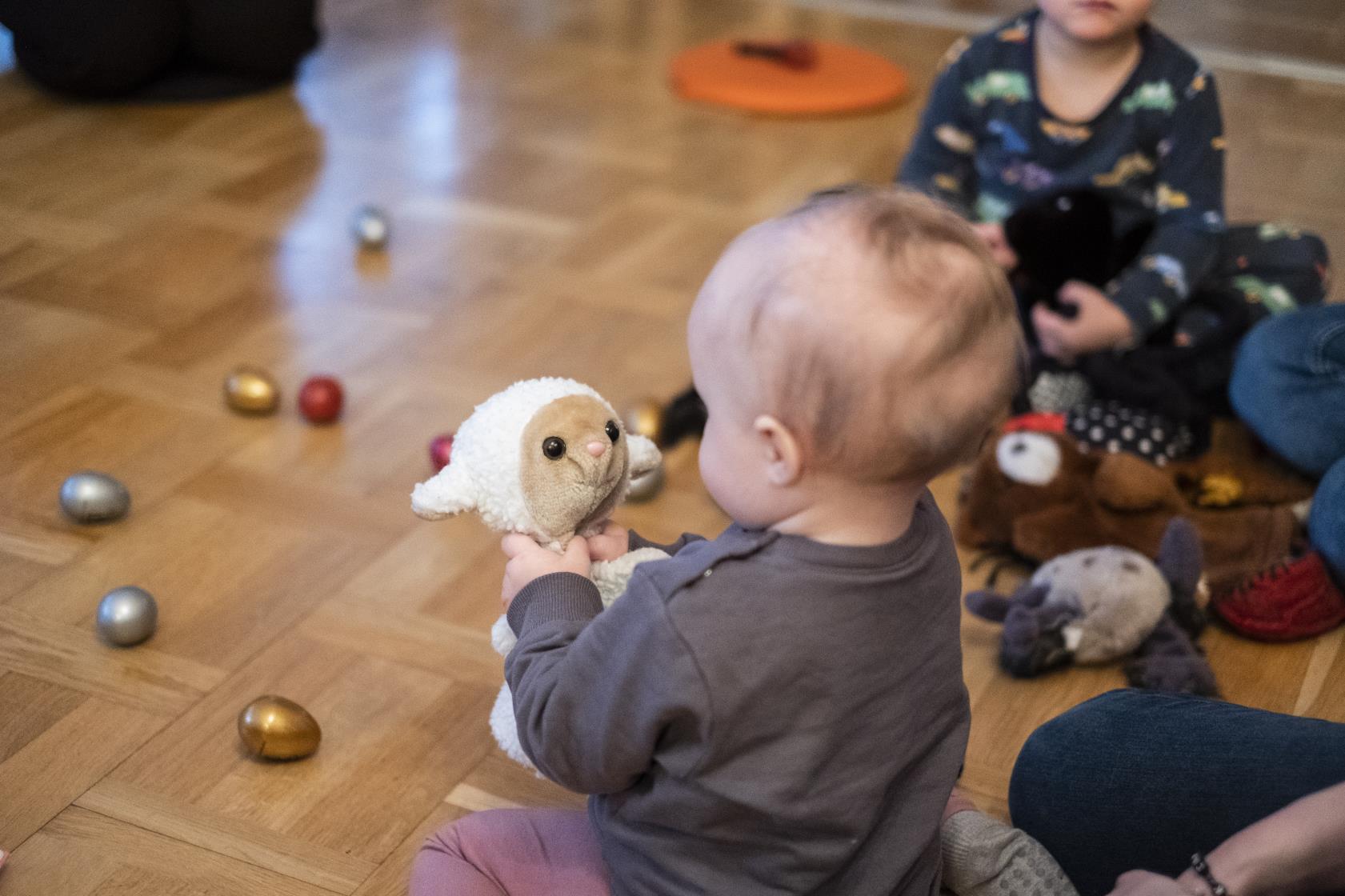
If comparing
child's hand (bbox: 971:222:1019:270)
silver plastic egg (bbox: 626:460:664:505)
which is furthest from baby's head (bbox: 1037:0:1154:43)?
silver plastic egg (bbox: 626:460:664:505)

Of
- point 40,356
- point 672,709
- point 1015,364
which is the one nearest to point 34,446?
point 40,356

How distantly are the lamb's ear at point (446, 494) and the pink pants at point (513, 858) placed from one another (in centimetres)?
21

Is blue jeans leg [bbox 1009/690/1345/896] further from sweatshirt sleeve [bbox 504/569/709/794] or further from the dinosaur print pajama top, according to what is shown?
the dinosaur print pajama top

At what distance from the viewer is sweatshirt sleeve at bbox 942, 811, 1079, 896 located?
0.85 metres

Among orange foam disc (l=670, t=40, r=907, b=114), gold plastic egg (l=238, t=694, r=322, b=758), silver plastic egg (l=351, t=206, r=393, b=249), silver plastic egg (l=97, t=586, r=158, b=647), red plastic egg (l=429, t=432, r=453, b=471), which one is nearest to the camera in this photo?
gold plastic egg (l=238, t=694, r=322, b=758)

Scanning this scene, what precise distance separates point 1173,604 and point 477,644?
1.98ft

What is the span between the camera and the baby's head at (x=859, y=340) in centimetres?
61

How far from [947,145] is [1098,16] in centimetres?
24

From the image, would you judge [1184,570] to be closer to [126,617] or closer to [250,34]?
[126,617]

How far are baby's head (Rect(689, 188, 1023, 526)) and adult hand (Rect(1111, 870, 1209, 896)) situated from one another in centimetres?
26

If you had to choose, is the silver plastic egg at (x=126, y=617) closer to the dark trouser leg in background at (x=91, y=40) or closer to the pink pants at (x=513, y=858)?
the pink pants at (x=513, y=858)

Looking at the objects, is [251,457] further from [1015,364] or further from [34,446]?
[1015,364]

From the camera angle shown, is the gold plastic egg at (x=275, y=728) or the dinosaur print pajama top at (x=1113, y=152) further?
the dinosaur print pajama top at (x=1113, y=152)

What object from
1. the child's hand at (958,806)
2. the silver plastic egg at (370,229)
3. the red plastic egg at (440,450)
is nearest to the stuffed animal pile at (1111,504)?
the child's hand at (958,806)
